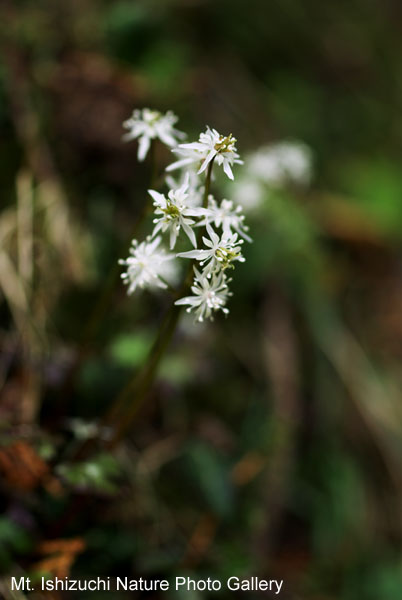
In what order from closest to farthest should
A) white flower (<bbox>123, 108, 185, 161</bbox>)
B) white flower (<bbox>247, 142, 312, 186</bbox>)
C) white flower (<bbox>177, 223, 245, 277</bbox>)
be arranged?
1. white flower (<bbox>177, 223, 245, 277</bbox>)
2. white flower (<bbox>123, 108, 185, 161</bbox>)
3. white flower (<bbox>247, 142, 312, 186</bbox>)

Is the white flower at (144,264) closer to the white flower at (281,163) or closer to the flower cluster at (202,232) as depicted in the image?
the flower cluster at (202,232)

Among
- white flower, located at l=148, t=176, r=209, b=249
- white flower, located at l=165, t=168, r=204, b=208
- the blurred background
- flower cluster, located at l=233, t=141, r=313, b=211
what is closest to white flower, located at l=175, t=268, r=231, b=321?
white flower, located at l=148, t=176, r=209, b=249

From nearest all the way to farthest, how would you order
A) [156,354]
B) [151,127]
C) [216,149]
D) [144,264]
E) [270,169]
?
[216,149] < [144,264] < [156,354] < [151,127] < [270,169]

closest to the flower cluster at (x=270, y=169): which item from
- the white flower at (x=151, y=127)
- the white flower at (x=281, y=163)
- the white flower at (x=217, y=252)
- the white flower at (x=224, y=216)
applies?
the white flower at (x=281, y=163)

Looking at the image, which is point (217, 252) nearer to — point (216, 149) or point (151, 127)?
point (216, 149)

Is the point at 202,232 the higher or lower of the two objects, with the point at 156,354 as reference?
higher

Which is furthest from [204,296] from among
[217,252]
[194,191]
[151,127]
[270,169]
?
[270,169]

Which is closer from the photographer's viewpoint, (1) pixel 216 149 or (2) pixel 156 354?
(1) pixel 216 149

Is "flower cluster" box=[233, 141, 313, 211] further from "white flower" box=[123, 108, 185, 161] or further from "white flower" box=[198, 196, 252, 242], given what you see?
"white flower" box=[198, 196, 252, 242]
